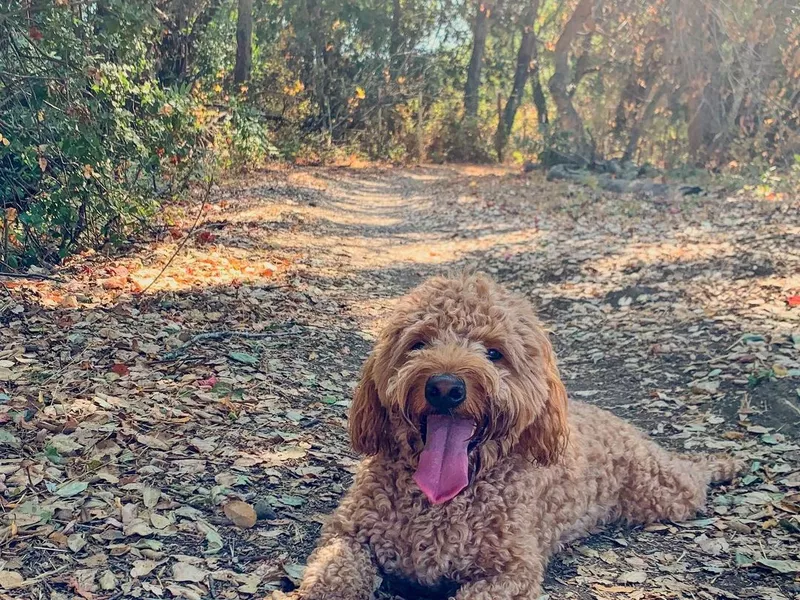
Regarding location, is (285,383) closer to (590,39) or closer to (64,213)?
(64,213)

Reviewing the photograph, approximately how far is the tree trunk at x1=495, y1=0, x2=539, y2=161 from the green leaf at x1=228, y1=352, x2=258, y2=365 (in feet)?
80.0

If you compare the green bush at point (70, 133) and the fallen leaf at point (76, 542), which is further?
the green bush at point (70, 133)

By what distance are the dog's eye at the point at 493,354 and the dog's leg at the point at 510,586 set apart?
2.99ft

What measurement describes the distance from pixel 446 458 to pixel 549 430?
508 millimetres

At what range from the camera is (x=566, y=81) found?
2420 centimetres

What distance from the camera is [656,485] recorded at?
4402 millimetres

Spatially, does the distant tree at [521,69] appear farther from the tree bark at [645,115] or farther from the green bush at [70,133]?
the green bush at [70,133]

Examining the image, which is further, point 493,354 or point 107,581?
point 493,354

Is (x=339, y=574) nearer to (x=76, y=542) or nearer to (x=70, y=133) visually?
(x=76, y=542)

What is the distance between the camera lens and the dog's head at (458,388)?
329 centimetres

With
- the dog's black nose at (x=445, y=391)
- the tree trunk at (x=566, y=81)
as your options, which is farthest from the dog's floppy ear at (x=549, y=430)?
the tree trunk at (x=566, y=81)

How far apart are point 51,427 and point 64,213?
11.7 ft

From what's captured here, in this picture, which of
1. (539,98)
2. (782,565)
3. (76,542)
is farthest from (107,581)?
(539,98)

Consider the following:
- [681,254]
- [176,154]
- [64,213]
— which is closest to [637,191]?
[681,254]
